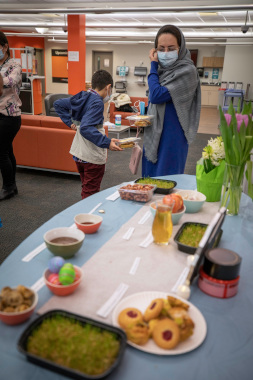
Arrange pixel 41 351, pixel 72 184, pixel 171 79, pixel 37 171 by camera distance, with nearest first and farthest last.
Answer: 1. pixel 41 351
2. pixel 171 79
3. pixel 72 184
4. pixel 37 171

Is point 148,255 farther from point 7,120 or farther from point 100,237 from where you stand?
point 7,120

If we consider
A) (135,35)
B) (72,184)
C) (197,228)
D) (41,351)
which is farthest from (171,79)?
(135,35)

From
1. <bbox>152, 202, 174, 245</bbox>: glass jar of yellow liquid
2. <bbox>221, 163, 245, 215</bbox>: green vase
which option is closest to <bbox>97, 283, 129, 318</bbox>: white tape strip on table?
<bbox>152, 202, 174, 245</bbox>: glass jar of yellow liquid

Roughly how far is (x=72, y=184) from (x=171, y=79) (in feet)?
7.54

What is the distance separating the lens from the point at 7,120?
314cm

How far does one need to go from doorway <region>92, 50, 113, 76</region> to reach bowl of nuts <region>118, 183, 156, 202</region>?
51.4 feet

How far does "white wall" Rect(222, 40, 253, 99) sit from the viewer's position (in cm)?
1352

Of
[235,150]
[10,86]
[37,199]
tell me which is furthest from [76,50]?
[235,150]

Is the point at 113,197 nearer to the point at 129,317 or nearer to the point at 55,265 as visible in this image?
the point at 55,265

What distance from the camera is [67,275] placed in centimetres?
92

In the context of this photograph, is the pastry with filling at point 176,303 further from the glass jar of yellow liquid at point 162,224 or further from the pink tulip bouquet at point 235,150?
the pink tulip bouquet at point 235,150

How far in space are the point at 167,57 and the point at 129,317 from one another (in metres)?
1.79

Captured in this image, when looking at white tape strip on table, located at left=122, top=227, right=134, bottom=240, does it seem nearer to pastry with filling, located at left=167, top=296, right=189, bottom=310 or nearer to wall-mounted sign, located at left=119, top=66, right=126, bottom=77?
pastry with filling, located at left=167, top=296, right=189, bottom=310

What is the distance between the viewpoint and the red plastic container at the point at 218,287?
95 centimetres
